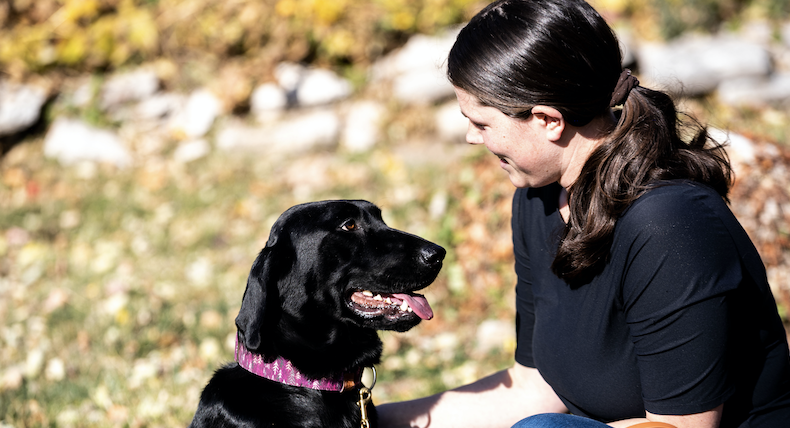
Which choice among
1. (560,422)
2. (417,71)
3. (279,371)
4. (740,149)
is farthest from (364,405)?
(417,71)

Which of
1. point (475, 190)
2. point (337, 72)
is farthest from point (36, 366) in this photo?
point (337, 72)

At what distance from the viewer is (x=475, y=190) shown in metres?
5.16

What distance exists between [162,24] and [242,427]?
273 inches

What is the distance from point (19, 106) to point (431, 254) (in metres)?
6.81

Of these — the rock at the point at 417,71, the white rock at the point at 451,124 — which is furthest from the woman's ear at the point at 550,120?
the rock at the point at 417,71

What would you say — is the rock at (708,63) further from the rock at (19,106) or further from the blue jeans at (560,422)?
the rock at (19,106)

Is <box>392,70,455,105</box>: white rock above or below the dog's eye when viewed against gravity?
below

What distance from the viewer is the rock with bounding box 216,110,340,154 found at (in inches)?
274

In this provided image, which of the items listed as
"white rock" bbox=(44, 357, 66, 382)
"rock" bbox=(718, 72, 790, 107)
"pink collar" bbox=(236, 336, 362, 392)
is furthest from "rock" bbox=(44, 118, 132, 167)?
"rock" bbox=(718, 72, 790, 107)

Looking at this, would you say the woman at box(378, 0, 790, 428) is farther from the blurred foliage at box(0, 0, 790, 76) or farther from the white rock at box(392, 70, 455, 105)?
the blurred foliage at box(0, 0, 790, 76)

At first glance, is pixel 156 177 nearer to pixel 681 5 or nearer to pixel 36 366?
pixel 36 366

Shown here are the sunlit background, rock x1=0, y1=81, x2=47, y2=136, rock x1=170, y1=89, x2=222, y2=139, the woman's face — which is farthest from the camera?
rock x1=170, y1=89, x2=222, y2=139

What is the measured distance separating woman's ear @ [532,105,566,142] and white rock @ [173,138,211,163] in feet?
18.7

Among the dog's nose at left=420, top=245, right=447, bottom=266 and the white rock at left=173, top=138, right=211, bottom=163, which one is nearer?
the dog's nose at left=420, top=245, right=447, bottom=266
